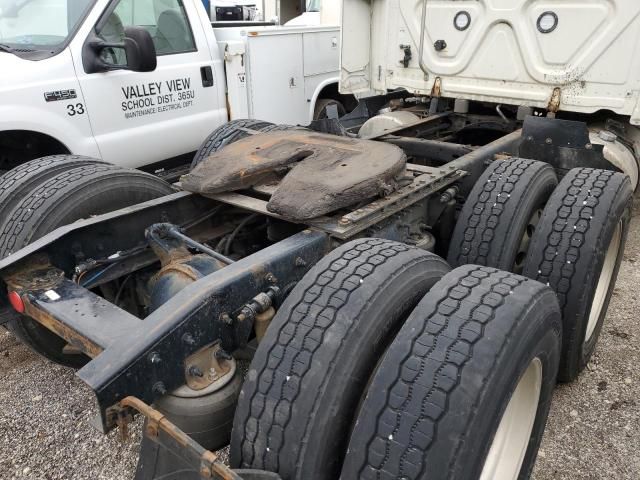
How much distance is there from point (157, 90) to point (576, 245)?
3679 mm

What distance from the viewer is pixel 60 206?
2.70 metres

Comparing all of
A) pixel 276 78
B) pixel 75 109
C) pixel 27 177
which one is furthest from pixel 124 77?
pixel 27 177

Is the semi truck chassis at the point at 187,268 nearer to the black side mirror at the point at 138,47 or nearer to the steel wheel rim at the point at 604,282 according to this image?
the steel wheel rim at the point at 604,282

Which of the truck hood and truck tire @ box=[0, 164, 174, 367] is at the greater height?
the truck hood

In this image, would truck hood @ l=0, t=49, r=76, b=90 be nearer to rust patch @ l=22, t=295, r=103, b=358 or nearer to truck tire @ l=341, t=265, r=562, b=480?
rust patch @ l=22, t=295, r=103, b=358

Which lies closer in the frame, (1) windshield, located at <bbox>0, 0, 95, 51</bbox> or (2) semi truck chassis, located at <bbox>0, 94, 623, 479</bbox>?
(2) semi truck chassis, located at <bbox>0, 94, 623, 479</bbox>

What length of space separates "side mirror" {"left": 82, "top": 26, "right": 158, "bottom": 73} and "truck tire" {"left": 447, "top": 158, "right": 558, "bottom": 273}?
260 cm

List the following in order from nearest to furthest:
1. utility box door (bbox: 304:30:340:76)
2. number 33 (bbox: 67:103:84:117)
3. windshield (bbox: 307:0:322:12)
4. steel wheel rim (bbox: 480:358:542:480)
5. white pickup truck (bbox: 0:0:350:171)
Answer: steel wheel rim (bbox: 480:358:542:480)
white pickup truck (bbox: 0:0:350:171)
number 33 (bbox: 67:103:84:117)
utility box door (bbox: 304:30:340:76)
windshield (bbox: 307:0:322:12)

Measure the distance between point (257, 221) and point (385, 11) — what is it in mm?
2669

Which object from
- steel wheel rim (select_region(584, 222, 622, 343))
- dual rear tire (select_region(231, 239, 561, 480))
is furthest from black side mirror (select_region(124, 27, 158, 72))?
steel wheel rim (select_region(584, 222, 622, 343))

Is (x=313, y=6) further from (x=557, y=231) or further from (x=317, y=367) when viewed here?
(x=317, y=367)

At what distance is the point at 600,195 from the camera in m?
2.83

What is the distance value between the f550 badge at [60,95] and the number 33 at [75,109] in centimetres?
6

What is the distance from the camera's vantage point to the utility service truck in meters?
1.59
